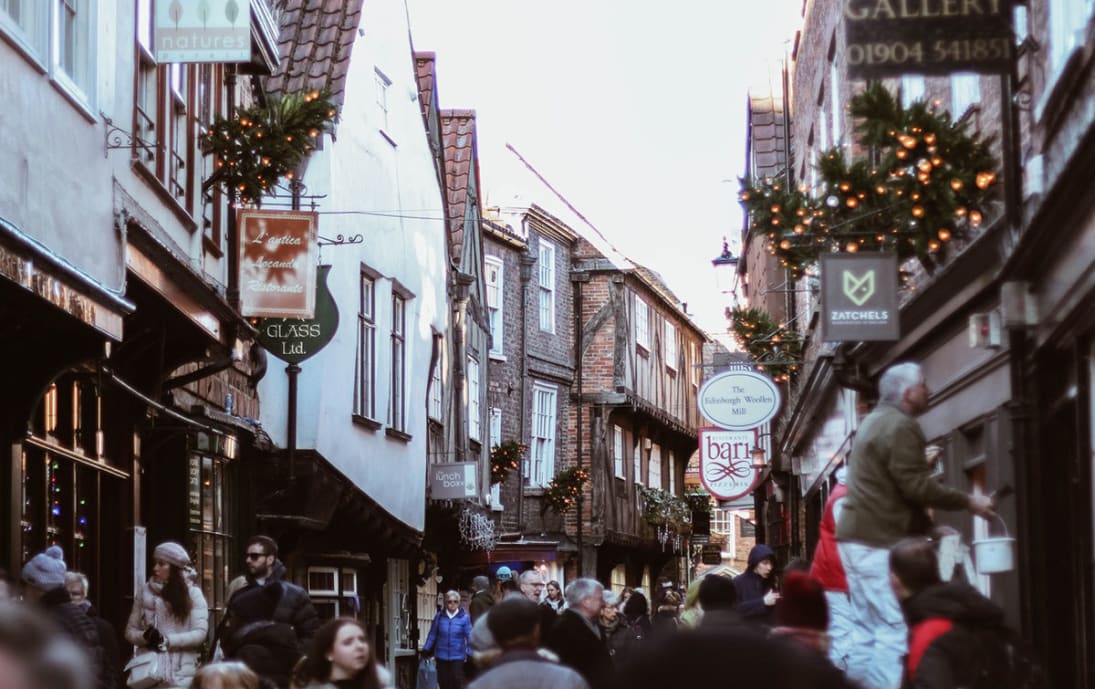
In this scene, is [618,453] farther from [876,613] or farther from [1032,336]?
[876,613]

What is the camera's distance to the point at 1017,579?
10.9 meters

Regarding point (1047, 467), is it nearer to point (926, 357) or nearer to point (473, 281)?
point (926, 357)

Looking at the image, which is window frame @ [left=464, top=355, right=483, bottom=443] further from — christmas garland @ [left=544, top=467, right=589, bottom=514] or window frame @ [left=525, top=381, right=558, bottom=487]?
window frame @ [left=525, top=381, right=558, bottom=487]

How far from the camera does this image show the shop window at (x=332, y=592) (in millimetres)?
22625

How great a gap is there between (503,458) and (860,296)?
21135mm

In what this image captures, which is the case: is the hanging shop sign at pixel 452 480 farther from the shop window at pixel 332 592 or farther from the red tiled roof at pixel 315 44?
the red tiled roof at pixel 315 44

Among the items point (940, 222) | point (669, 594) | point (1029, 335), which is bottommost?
point (669, 594)

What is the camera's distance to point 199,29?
13.7m

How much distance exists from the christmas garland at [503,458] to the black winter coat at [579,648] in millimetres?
24251

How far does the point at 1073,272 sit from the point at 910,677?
3416 millimetres

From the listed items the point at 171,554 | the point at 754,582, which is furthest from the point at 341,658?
the point at 754,582

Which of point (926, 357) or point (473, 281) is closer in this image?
point (926, 357)

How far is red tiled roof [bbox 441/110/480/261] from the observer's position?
3117cm

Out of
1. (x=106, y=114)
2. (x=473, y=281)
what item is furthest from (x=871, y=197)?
A: (x=473, y=281)
